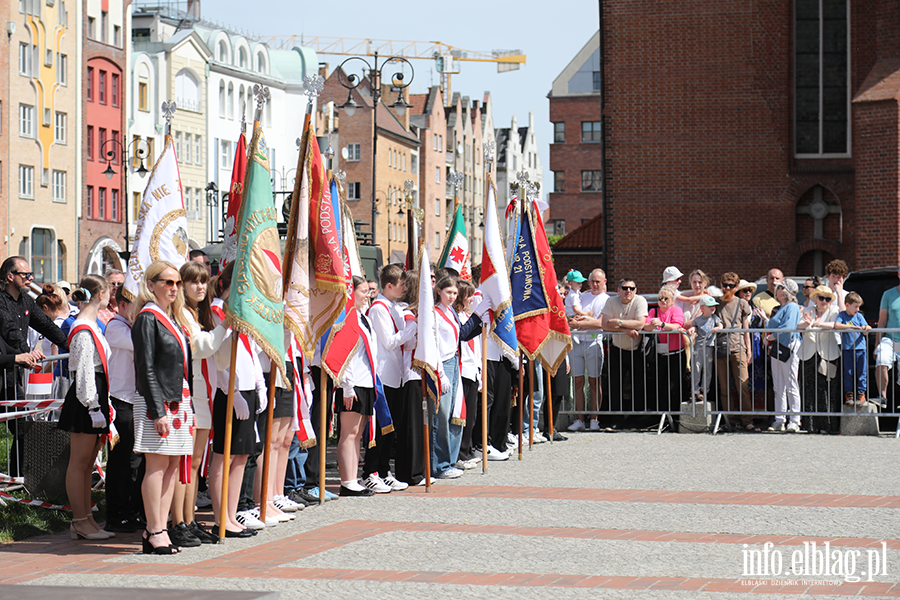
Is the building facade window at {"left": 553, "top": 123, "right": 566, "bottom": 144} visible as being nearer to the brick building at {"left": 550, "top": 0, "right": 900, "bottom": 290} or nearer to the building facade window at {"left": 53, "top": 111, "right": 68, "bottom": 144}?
the building facade window at {"left": 53, "top": 111, "right": 68, "bottom": 144}

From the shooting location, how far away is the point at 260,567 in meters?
7.66

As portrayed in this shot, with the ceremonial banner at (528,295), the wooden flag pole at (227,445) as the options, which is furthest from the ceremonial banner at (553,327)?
the wooden flag pole at (227,445)

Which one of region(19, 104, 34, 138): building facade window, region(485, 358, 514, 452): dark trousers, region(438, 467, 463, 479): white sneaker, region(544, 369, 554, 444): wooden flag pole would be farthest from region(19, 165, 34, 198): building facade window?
region(438, 467, 463, 479): white sneaker

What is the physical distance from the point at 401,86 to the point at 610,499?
757 inches

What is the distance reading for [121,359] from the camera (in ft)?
28.6

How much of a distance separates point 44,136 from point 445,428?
54736 mm

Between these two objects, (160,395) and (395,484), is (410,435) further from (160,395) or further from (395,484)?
(160,395)

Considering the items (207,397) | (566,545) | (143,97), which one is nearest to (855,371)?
(566,545)

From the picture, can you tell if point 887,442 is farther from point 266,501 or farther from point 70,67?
point 70,67

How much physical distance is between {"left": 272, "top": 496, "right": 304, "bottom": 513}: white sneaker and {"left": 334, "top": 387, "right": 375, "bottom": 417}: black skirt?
3.61ft

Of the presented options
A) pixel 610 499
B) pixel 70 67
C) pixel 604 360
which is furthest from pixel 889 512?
pixel 70 67

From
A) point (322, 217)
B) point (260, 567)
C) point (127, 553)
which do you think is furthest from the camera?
point (322, 217)

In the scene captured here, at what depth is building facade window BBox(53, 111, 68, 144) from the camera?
208ft

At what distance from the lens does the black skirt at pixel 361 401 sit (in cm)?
1077
